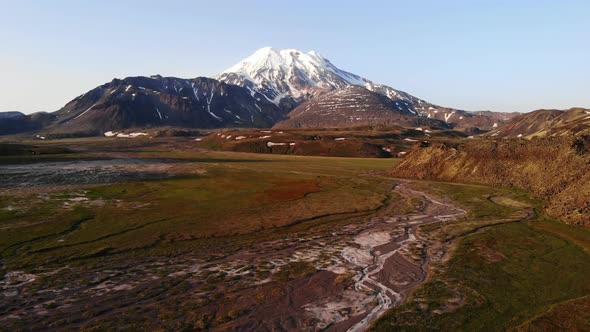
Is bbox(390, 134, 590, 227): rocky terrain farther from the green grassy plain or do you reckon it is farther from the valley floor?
the green grassy plain

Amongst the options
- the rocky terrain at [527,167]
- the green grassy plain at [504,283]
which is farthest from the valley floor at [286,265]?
the rocky terrain at [527,167]

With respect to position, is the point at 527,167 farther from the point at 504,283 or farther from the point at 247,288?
the point at 247,288

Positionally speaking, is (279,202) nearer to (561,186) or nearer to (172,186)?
(172,186)

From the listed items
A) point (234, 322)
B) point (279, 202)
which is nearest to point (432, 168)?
point (279, 202)

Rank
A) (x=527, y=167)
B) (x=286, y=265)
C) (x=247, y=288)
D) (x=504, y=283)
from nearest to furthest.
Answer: (x=247, y=288) → (x=504, y=283) → (x=286, y=265) → (x=527, y=167)

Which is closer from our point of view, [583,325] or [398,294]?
[583,325]

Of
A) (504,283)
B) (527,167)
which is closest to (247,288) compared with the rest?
(504,283)

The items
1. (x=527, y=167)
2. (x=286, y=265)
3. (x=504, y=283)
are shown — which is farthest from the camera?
(x=527, y=167)
